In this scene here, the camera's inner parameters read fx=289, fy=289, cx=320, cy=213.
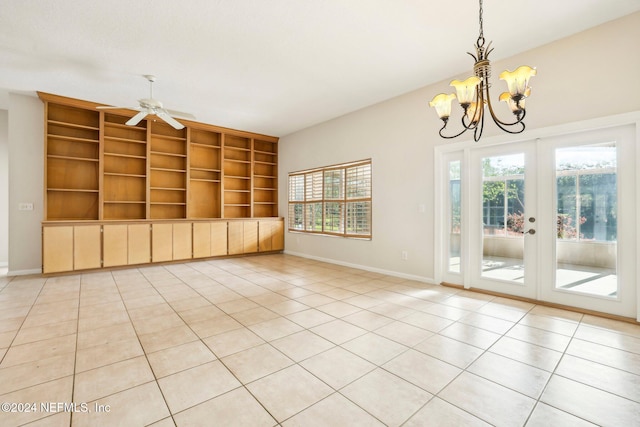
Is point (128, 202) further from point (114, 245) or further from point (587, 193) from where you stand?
point (587, 193)

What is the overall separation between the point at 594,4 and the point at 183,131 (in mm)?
6664

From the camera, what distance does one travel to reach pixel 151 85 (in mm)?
4258

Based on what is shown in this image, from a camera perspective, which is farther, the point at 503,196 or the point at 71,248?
the point at 71,248

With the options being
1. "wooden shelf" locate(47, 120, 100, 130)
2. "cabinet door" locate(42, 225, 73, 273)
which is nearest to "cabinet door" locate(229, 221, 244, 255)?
"cabinet door" locate(42, 225, 73, 273)

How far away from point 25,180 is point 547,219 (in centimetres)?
774

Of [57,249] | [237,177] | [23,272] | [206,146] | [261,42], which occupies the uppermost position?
[261,42]

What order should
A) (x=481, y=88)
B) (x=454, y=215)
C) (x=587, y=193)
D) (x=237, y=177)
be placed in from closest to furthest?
(x=481, y=88), (x=587, y=193), (x=454, y=215), (x=237, y=177)

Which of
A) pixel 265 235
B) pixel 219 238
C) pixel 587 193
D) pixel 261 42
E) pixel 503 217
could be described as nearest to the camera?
pixel 587 193

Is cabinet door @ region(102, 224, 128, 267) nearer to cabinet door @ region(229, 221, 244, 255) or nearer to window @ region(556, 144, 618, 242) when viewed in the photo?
cabinet door @ region(229, 221, 244, 255)

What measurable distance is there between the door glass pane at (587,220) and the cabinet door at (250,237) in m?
5.64

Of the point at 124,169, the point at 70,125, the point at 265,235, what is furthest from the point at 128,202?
the point at 265,235

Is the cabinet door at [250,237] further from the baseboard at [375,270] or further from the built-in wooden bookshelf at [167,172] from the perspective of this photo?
the built-in wooden bookshelf at [167,172]

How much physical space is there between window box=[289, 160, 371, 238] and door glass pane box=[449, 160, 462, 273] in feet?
4.85

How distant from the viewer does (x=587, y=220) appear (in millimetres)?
3139
